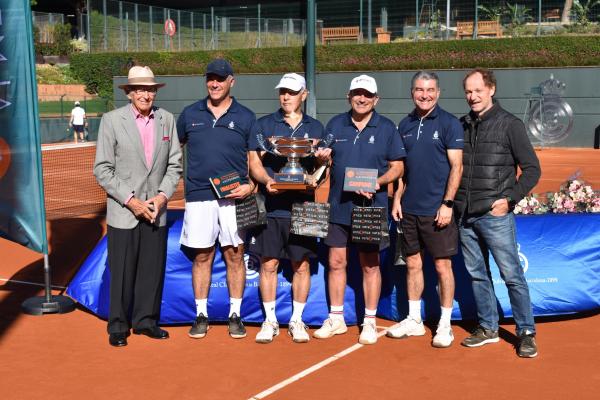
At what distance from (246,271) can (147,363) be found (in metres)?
1.27

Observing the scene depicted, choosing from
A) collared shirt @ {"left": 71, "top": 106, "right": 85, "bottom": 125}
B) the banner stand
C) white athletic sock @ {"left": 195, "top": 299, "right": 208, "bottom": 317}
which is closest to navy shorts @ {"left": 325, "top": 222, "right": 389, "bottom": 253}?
white athletic sock @ {"left": 195, "top": 299, "right": 208, "bottom": 317}

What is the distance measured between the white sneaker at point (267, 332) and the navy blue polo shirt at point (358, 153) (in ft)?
3.06

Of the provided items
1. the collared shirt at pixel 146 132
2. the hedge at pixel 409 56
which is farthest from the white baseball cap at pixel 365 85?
the hedge at pixel 409 56

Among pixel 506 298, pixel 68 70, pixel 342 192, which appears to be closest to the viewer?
pixel 342 192

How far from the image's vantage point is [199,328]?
609cm

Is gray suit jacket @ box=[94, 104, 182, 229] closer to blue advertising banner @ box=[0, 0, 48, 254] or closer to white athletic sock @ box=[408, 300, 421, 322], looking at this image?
blue advertising banner @ box=[0, 0, 48, 254]

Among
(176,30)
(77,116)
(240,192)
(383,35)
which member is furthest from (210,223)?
(176,30)

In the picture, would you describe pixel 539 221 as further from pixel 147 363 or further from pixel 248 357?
pixel 147 363

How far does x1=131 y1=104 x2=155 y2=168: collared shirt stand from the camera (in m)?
5.86

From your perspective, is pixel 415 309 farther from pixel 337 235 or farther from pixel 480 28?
pixel 480 28

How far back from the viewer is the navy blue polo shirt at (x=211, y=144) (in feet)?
19.2

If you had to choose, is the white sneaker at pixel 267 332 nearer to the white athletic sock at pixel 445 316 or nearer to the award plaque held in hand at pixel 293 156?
the award plaque held in hand at pixel 293 156

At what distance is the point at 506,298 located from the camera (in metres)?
6.30

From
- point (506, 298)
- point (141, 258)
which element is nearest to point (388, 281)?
point (506, 298)
